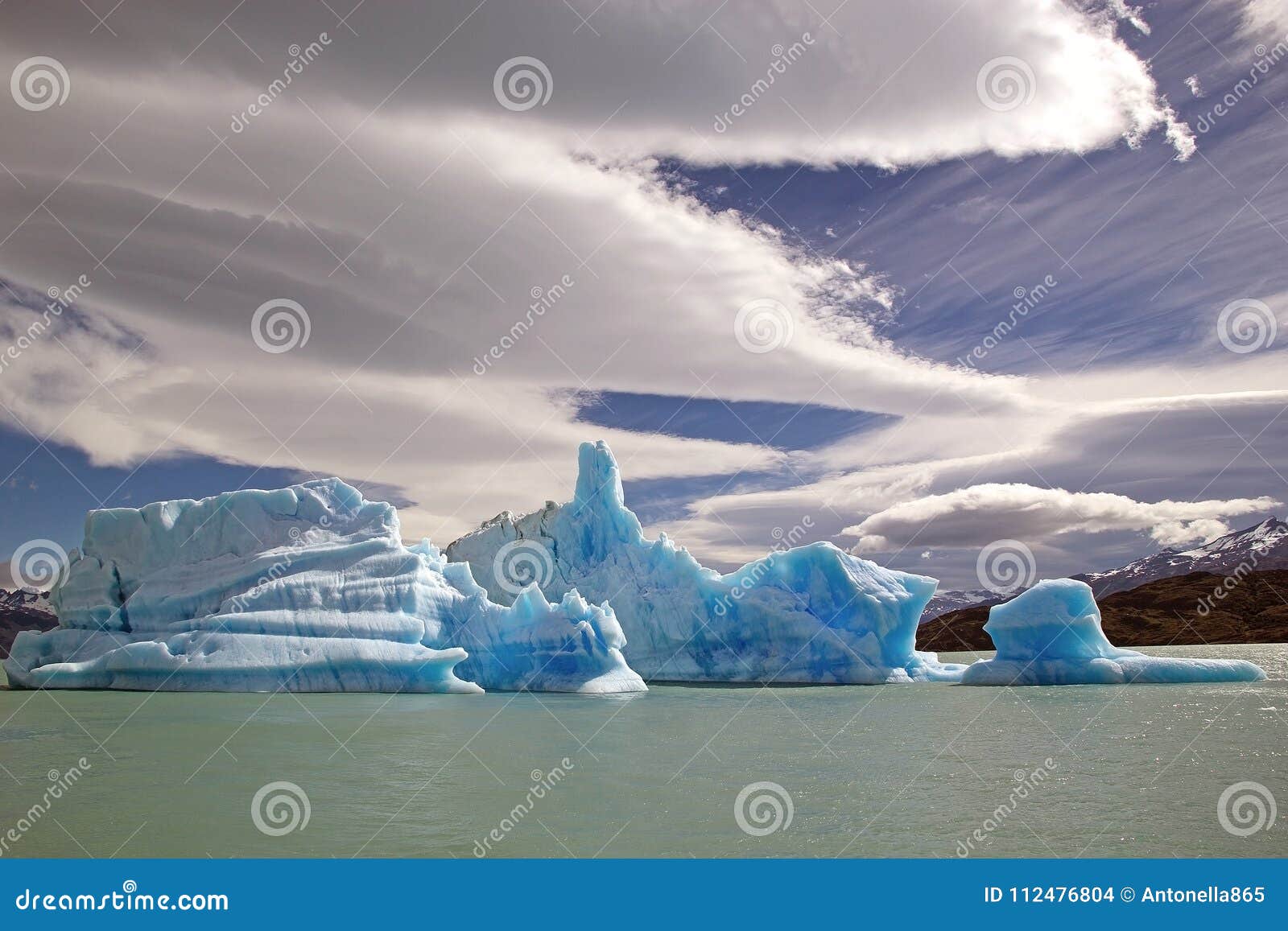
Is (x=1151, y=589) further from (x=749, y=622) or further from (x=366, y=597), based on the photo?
(x=366, y=597)

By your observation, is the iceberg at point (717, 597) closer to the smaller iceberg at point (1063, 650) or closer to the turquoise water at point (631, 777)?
the smaller iceberg at point (1063, 650)

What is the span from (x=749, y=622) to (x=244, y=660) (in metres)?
12.9

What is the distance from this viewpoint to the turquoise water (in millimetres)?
6453

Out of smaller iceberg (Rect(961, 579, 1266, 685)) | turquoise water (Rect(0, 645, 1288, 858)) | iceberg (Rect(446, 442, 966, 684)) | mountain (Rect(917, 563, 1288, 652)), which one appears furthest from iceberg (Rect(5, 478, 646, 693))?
mountain (Rect(917, 563, 1288, 652))

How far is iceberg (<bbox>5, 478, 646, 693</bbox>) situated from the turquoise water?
7.47 feet

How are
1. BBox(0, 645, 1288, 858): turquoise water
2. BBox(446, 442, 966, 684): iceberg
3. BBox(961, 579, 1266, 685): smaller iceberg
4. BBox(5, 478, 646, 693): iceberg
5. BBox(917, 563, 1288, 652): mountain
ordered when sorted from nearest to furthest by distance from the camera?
BBox(0, 645, 1288, 858): turquoise water → BBox(5, 478, 646, 693): iceberg → BBox(961, 579, 1266, 685): smaller iceberg → BBox(446, 442, 966, 684): iceberg → BBox(917, 563, 1288, 652): mountain

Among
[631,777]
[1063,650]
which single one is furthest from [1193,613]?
[631,777]

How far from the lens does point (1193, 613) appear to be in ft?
237

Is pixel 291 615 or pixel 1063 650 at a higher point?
pixel 291 615

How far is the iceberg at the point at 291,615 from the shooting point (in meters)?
18.1

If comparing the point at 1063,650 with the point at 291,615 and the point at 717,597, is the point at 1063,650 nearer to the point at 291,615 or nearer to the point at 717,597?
the point at 717,597

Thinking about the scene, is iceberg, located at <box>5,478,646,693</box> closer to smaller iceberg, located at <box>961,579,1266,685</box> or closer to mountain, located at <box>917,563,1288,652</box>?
smaller iceberg, located at <box>961,579,1266,685</box>

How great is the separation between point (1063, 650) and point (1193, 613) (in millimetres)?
62064

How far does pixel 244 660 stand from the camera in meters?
17.7
